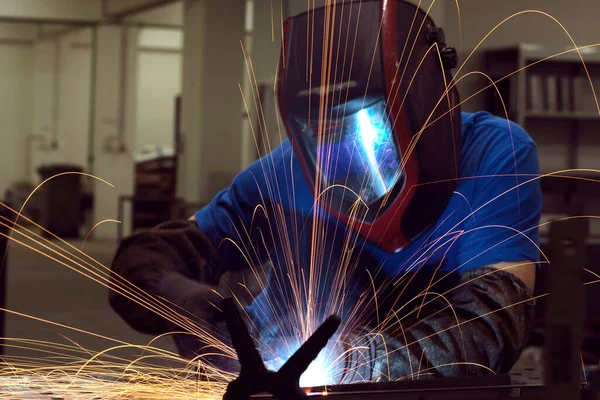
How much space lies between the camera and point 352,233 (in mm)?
1301

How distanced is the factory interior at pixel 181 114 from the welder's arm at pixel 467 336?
0.35ft

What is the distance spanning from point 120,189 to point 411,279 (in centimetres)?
572

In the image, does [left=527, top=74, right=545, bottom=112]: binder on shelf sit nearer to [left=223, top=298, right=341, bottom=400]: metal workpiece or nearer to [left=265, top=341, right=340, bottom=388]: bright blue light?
[left=265, top=341, right=340, bottom=388]: bright blue light

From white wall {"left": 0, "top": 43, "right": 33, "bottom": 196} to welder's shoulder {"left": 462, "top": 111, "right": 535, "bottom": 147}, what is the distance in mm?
7369

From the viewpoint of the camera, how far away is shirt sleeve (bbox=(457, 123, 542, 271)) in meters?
1.15

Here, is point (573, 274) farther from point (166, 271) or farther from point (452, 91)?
point (166, 271)

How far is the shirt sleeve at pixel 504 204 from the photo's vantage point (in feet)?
3.76

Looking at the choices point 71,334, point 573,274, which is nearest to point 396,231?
point 573,274

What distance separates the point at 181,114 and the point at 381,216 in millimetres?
3461

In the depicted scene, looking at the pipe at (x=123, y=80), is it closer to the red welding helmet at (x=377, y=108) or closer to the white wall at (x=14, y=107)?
the white wall at (x=14, y=107)

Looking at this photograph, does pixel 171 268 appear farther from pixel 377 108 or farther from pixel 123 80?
pixel 123 80

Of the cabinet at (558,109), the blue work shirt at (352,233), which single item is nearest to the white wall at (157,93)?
the cabinet at (558,109)

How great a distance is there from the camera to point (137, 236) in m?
1.24

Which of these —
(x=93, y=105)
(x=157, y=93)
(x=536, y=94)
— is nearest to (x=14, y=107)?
(x=93, y=105)
